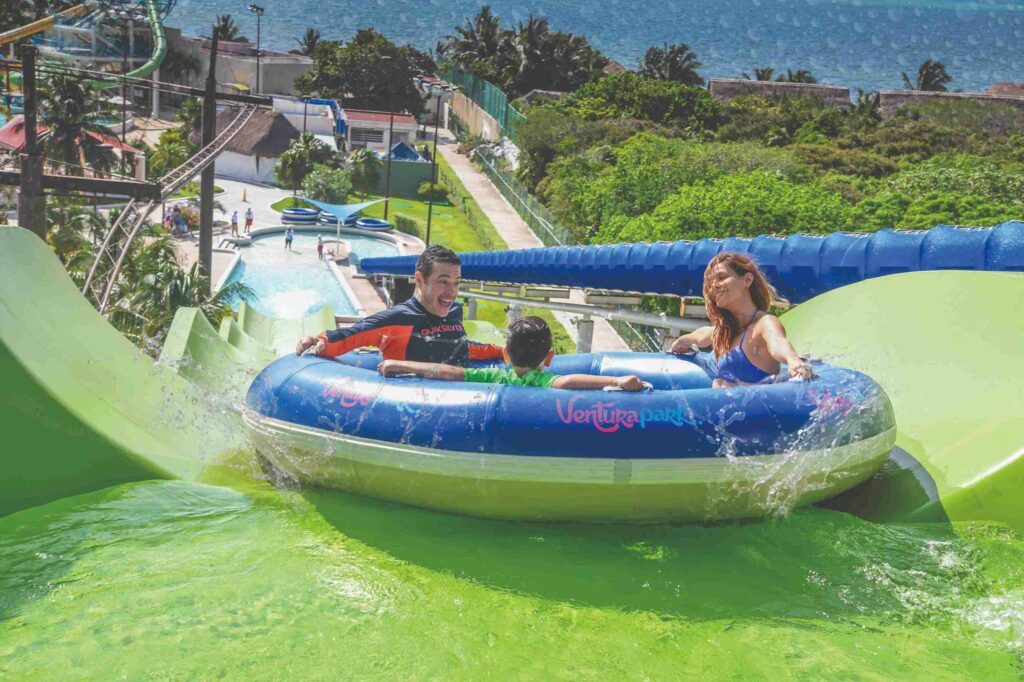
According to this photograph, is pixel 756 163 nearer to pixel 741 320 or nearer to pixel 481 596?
pixel 741 320

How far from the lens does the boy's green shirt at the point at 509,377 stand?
5.67 meters

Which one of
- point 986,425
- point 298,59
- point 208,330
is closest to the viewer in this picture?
point 986,425

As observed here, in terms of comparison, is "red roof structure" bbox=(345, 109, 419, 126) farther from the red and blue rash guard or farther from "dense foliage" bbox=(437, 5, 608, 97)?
the red and blue rash guard

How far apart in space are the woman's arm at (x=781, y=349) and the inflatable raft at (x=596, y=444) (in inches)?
4.7

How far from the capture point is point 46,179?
48.3 ft

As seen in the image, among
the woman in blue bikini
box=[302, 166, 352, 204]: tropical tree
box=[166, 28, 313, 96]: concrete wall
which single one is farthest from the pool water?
box=[166, 28, 313, 96]: concrete wall

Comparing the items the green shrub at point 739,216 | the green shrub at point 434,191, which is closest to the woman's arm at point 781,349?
the green shrub at point 739,216

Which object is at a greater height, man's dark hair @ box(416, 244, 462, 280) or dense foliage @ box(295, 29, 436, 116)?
dense foliage @ box(295, 29, 436, 116)

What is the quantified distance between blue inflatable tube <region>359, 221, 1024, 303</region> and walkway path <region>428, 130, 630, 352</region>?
1124cm

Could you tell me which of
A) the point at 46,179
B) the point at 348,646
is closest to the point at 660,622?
the point at 348,646

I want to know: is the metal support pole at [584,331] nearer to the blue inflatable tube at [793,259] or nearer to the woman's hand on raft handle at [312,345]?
the blue inflatable tube at [793,259]

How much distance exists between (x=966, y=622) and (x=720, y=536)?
1.31 metres

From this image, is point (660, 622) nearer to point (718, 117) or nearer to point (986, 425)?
point (986, 425)

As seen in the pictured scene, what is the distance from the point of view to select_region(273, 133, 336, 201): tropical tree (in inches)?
2005
